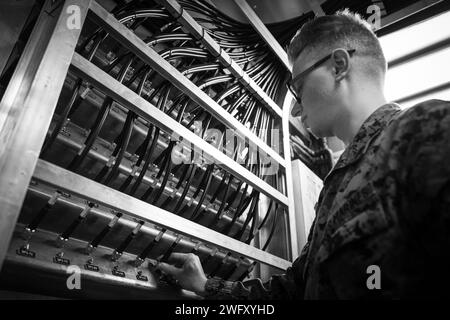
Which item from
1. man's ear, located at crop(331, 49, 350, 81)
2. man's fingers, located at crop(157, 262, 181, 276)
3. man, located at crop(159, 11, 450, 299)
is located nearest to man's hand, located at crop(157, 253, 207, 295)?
man's fingers, located at crop(157, 262, 181, 276)

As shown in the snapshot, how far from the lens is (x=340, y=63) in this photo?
90 cm

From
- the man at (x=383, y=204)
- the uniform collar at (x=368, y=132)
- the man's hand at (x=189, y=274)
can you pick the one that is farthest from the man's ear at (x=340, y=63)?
the man's hand at (x=189, y=274)

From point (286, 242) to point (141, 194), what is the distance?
784 millimetres

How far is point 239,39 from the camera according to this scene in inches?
64.8

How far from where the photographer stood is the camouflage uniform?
0.50m

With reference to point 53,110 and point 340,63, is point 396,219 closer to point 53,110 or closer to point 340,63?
point 340,63

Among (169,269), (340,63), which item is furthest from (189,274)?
(340,63)

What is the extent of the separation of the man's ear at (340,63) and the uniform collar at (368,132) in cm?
17

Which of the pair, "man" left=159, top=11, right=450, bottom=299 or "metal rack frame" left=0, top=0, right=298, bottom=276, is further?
"metal rack frame" left=0, top=0, right=298, bottom=276

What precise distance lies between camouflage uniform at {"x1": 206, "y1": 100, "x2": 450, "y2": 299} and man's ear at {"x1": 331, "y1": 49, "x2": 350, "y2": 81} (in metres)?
0.28

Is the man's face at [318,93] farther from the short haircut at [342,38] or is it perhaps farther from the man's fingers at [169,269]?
the man's fingers at [169,269]

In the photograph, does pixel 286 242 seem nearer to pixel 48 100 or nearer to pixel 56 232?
pixel 56 232

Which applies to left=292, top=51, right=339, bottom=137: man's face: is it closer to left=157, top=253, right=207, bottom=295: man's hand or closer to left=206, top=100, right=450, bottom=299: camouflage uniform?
left=206, top=100, right=450, bottom=299: camouflage uniform

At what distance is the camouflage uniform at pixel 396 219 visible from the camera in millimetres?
501
